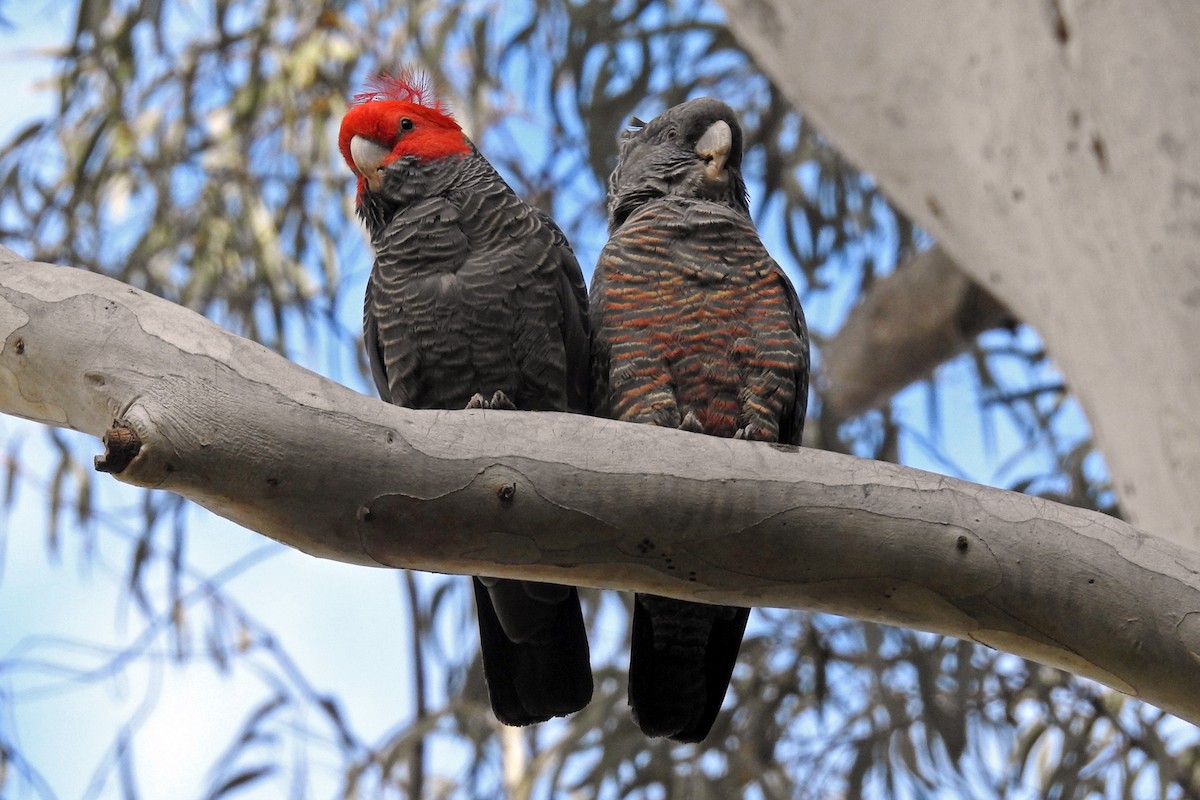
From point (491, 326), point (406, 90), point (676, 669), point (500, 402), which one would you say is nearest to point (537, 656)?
point (676, 669)

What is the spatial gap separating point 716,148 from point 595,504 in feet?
2.48

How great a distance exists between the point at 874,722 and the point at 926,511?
79.5 inches

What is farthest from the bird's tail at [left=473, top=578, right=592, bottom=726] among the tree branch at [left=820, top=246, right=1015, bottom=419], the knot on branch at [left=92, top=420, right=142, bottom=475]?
the tree branch at [left=820, top=246, right=1015, bottom=419]

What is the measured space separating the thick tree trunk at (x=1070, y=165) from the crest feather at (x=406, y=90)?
0.97 m

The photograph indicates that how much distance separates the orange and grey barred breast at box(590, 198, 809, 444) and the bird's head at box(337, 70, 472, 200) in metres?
0.30

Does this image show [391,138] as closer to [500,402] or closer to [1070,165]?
[500,402]

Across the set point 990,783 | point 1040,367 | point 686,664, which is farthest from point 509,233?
point 1040,367

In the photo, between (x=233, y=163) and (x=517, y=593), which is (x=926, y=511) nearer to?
(x=517, y=593)

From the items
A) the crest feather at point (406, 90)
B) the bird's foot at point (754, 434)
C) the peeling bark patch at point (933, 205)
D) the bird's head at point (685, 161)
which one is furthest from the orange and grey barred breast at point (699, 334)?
the peeling bark patch at point (933, 205)

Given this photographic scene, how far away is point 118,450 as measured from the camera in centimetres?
123

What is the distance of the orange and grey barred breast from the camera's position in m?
1.69

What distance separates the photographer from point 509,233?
1.78 metres

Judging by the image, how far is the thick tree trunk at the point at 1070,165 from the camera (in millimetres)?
2064

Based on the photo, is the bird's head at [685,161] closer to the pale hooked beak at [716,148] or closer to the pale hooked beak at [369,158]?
the pale hooked beak at [716,148]
